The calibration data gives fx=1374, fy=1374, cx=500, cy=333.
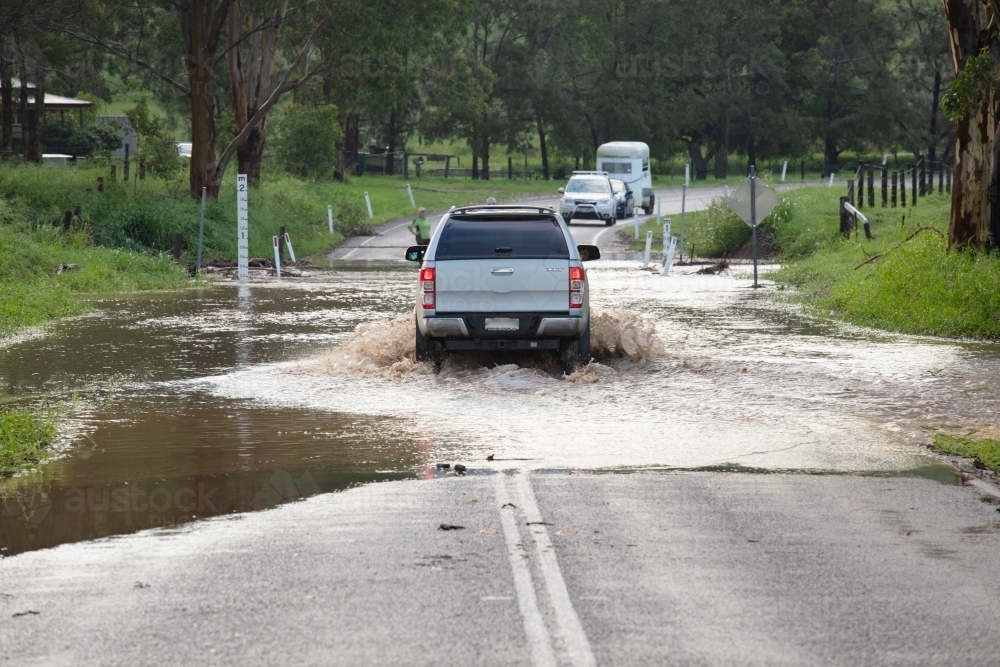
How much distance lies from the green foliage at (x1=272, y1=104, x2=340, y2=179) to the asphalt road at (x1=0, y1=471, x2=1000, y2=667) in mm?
48613

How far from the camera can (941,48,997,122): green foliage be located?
1989 cm

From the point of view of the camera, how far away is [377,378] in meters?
15.1

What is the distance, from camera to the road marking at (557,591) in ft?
19.2

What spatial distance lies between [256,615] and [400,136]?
8153cm

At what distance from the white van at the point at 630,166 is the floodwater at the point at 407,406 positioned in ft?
119

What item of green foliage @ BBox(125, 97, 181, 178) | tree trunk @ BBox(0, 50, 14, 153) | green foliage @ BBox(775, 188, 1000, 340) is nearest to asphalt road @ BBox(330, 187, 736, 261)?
green foliage @ BBox(125, 97, 181, 178)

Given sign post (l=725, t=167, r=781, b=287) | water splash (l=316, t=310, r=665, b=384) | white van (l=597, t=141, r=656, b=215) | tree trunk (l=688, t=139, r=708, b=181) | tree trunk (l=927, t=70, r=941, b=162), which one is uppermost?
tree trunk (l=927, t=70, r=941, b=162)

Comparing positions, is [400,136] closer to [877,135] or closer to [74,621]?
[877,135]

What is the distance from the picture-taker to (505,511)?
28.3 ft

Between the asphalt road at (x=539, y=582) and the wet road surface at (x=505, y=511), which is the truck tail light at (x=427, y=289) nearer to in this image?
the wet road surface at (x=505, y=511)

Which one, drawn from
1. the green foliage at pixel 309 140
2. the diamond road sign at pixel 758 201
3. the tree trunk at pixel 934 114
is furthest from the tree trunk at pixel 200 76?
the tree trunk at pixel 934 114

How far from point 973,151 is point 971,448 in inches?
519

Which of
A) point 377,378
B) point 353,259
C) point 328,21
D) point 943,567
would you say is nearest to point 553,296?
point 377,378

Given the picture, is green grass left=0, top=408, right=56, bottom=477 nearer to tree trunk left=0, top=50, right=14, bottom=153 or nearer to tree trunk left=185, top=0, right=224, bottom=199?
tree trunk left=185, top=0, right=224, bottom=199
